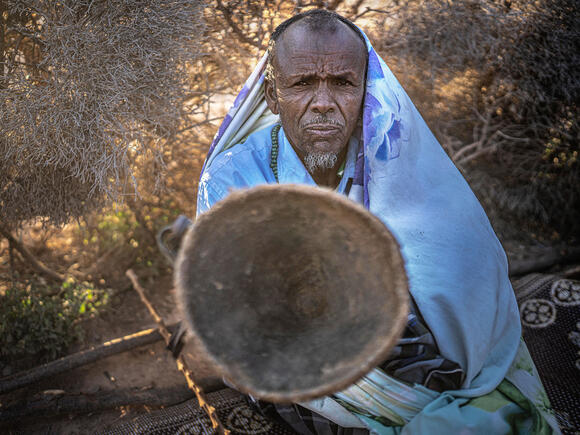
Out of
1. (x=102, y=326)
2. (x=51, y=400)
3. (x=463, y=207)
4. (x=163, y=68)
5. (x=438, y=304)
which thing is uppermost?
(x=163, y=68)

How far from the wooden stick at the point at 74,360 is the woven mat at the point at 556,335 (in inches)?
101

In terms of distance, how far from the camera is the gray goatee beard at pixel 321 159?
73.9 inches

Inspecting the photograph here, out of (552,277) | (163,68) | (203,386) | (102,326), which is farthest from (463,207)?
(102,326)

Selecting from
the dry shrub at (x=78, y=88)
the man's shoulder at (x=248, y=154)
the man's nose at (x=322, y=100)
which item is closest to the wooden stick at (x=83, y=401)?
the dry shrub at (x=78, y=88)

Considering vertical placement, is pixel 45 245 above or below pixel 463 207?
below

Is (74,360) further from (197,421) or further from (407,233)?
(407,233)

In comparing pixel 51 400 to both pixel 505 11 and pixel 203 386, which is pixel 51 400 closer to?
pixel 203 386

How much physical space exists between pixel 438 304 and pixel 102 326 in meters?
2.72

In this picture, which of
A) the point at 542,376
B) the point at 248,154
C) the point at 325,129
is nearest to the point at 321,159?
the point at 325,129

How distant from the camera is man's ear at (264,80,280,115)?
202 cm

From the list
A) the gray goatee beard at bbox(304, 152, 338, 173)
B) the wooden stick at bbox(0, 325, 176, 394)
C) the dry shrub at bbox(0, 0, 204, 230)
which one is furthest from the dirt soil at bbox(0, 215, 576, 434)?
the gray goatee beard at bbox(304, 152, 338, 173)

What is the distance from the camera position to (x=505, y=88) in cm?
367

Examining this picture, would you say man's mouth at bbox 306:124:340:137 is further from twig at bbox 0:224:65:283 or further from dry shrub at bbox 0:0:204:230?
twig at bbox 0:224:65:283

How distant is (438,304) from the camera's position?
1.76 meters
